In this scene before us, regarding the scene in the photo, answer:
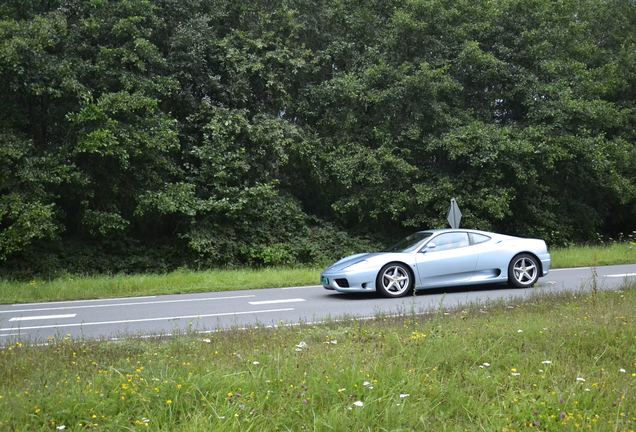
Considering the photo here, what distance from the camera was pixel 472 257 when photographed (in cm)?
1187

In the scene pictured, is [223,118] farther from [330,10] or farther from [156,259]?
[330,10]

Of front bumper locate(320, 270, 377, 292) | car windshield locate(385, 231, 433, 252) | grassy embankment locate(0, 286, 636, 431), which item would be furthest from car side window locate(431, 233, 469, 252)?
grassy embankment locate(0, 286, 636, 431)

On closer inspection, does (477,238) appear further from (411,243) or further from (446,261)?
(411,243)

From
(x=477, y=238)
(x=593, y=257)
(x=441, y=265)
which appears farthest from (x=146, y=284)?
(x=593, y=257)

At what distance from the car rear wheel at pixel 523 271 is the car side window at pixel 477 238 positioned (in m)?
0.74

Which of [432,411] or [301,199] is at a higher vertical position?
[301,199]

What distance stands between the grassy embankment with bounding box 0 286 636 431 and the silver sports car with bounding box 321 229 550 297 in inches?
178

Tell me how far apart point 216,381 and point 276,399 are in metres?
0.59

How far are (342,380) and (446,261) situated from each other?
24.2 ft

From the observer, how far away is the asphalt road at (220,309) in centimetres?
868

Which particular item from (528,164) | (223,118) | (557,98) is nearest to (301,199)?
(223,118)

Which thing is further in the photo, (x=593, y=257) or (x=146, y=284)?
(x=593, y=257)

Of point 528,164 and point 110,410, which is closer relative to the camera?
point 110,410

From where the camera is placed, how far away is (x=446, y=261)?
1166cm
